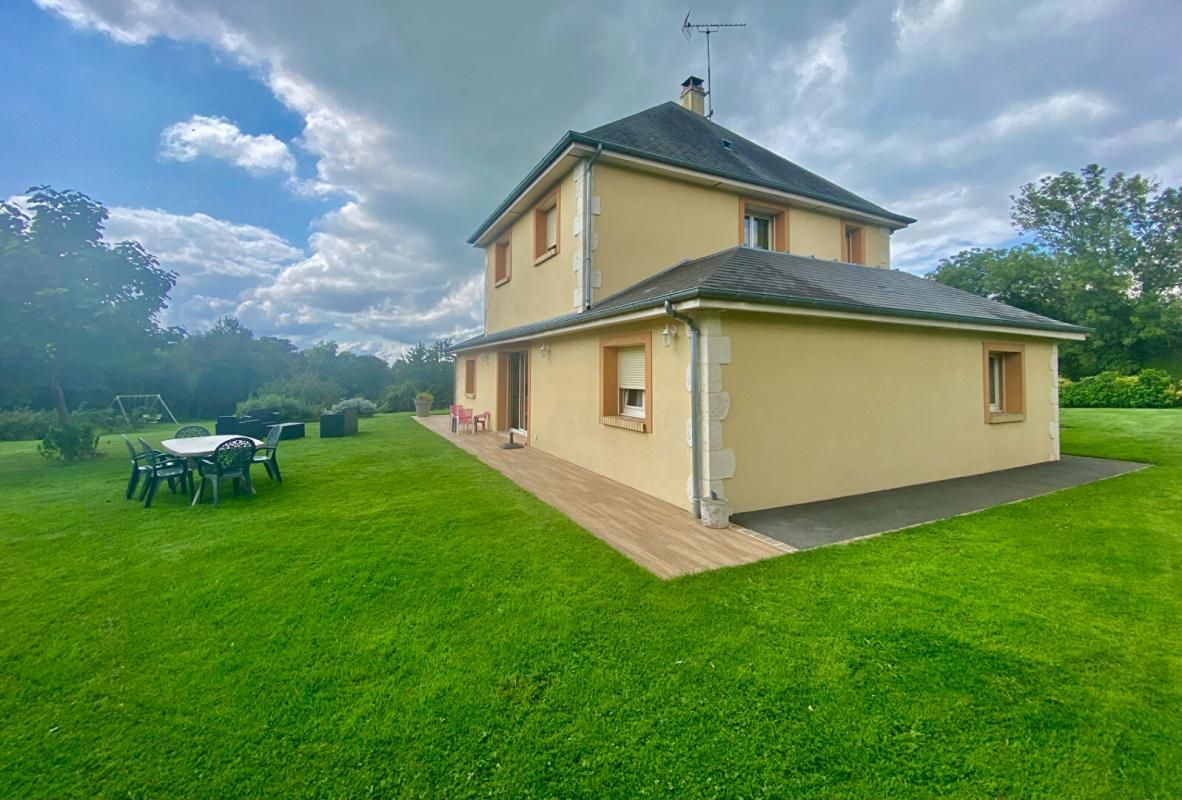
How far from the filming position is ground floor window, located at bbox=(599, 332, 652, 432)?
7.57 meters

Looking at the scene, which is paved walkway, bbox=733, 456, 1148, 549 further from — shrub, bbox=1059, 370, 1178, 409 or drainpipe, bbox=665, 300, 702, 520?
shrub, bbox=1059, 370, 1178, 409

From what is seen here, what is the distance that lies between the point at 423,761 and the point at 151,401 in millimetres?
33513

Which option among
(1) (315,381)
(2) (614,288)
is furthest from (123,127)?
(1) (315,381)

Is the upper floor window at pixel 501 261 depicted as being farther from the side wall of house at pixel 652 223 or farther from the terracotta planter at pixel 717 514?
the terracotta planter at pixel 717 514

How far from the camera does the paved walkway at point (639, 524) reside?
504 centimetres

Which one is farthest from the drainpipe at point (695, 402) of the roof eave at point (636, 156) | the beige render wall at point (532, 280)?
the roof eave at point (636, 156)

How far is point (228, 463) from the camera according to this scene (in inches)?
305

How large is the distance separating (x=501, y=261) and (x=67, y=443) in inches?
508

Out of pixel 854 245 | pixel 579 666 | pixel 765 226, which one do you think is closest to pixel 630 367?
pixel 579 666

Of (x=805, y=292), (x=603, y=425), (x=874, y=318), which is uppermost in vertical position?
(x=805, y=292)

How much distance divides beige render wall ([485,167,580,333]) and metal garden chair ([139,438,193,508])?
25.9 ft

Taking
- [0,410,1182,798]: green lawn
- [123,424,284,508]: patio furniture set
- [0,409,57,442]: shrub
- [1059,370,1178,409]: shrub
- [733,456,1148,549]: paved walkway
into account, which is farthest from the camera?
[1059,370,1178,409]: shrub

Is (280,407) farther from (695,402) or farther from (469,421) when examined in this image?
(695,402)

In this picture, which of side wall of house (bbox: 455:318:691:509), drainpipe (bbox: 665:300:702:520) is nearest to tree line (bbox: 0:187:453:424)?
side wall of house (bbox: 455:318:691:509)
